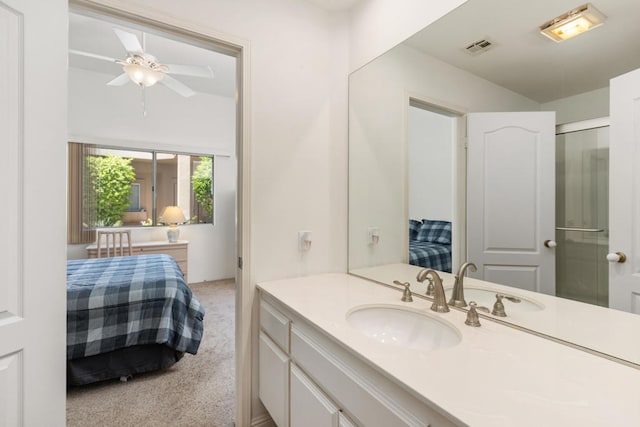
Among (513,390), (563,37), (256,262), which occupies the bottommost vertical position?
(513,390)

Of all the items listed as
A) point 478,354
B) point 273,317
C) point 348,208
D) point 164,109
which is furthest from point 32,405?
point 164,109

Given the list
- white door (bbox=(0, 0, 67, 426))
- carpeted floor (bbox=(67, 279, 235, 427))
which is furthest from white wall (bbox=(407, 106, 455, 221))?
carpeted floor (bbox=(67, 279, 235, 427))

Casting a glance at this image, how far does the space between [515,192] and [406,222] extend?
0.58 meters

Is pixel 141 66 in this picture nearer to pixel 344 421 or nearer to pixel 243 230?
pixel 243 230

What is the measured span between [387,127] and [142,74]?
2.20 m

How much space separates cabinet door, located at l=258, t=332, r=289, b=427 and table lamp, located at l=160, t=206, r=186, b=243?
3378 mm

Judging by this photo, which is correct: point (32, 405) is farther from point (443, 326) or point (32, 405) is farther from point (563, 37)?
point (563, 37)

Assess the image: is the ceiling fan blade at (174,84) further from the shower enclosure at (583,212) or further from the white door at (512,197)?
the shower enclosure at (583,212)

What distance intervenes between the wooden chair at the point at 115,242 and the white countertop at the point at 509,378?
3820 millimetres

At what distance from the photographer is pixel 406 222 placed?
1652 mm

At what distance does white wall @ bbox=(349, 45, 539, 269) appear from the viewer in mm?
1374

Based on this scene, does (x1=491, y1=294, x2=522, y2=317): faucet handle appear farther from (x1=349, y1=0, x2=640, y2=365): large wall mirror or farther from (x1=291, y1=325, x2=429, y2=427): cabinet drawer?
(x1=291, y1=325, x2=429, y2=427): cabinet drawer

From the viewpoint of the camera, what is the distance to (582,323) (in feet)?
3.16

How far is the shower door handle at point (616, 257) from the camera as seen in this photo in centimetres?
90
